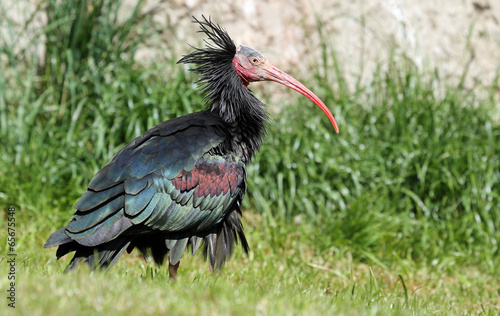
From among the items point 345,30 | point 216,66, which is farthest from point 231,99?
point 345,30

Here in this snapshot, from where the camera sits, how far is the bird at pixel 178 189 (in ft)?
11.2

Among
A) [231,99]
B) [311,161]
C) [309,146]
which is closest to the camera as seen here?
[231,99]

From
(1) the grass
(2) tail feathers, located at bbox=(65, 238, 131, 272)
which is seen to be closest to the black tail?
(2) tail feathers, located at bbox=(65, 238, 131, 272)

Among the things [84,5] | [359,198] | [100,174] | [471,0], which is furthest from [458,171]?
[84,5]

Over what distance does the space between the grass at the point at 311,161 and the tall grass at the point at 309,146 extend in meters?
0.02

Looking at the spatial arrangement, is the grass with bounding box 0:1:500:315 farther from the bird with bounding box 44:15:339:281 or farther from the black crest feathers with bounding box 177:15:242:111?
the black crest feathers with bounding box 177:15:242:111

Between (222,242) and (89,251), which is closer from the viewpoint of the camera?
(89,251)

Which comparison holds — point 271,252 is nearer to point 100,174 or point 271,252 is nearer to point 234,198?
point 234,198

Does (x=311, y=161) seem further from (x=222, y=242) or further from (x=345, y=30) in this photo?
(x=222, y=242)

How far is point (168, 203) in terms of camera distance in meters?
3.51

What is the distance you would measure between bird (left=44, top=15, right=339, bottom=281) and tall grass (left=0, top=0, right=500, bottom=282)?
1396 mm

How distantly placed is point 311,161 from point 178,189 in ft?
8.17

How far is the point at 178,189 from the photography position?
3568mm

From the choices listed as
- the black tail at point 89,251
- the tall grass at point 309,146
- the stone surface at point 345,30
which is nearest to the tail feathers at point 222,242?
the black tail at point 89,251
